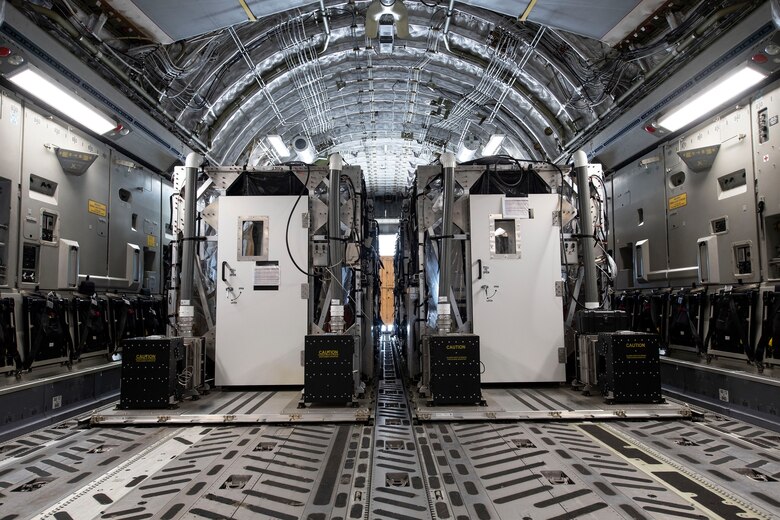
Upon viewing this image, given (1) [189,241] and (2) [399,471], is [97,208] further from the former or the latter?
(2) [399,471]

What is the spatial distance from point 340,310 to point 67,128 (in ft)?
14.6

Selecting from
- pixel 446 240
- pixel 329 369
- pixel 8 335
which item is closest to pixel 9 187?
pixel 8 335

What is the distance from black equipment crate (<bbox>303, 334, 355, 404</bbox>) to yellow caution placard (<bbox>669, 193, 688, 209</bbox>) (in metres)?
5.27

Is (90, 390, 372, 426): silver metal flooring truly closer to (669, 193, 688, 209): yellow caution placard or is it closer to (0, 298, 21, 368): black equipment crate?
(0, 298, 21, 368): black equipment crate

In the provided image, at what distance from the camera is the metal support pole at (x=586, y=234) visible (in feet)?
20.1

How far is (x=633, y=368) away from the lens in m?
5.19

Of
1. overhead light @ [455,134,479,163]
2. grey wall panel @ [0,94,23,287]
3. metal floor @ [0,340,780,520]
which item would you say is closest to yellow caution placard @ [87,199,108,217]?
grey wall panel @ [0,94,23,287]

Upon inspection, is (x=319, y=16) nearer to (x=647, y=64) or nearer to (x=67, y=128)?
(x=67, y=128)

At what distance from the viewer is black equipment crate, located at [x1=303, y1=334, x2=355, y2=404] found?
516cm

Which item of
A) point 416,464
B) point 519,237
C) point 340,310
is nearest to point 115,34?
point 340,310

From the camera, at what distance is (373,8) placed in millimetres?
6754

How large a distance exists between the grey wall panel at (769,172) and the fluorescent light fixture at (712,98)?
25 centimetres

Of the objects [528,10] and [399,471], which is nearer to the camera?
[399,471]

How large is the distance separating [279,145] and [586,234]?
22.9ft
